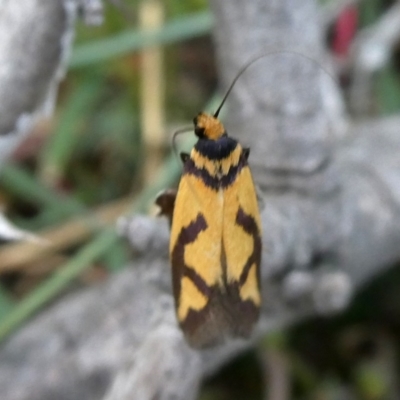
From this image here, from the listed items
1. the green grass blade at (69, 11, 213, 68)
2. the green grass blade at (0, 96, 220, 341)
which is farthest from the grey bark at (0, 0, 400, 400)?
the green grass blade at (69, 11, 213, 68)

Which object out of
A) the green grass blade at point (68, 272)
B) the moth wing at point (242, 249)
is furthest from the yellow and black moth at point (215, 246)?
the green grass blade at point (68, 272)

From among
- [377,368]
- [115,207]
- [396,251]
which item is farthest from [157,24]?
[377,368]

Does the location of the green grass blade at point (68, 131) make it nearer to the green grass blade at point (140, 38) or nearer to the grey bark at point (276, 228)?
the green grass blade at point (140, 38)

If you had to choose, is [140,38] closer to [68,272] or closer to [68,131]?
[68,131]

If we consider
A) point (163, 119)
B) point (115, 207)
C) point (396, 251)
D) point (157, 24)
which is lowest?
point (396, 251)

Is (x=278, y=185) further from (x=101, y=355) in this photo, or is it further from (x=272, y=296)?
(x=101, y=355)

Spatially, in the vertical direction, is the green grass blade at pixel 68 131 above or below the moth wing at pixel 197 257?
above

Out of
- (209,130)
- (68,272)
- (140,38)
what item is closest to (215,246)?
(209,130)
